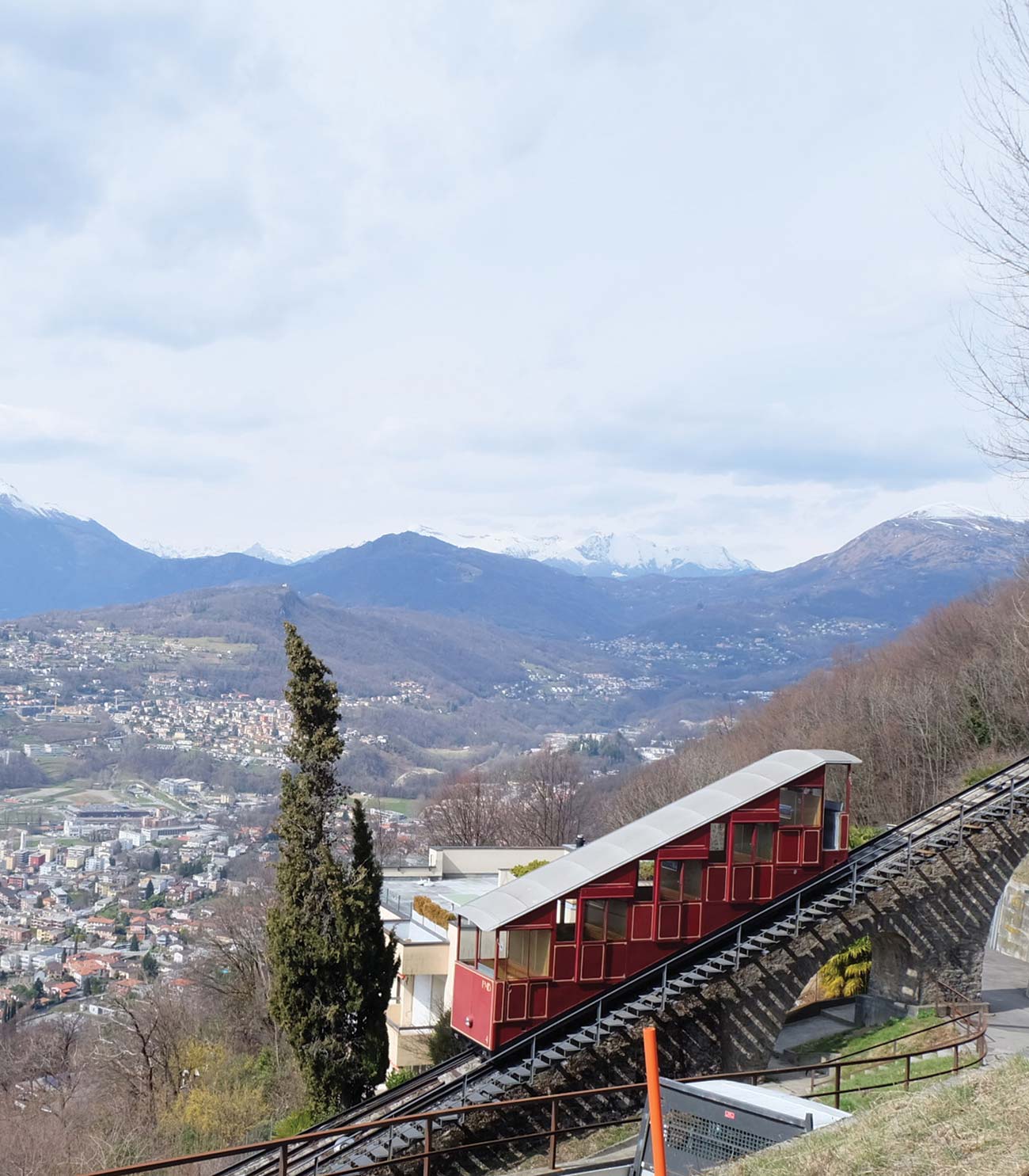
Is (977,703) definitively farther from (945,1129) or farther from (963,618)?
(945,1129)

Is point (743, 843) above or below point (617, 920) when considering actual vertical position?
above

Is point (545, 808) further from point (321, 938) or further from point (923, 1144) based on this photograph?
point (923, 1144)

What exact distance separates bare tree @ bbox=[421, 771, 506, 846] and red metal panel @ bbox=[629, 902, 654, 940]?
130ft

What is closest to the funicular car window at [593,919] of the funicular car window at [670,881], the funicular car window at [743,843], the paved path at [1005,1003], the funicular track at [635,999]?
the funicular track at [635,999]

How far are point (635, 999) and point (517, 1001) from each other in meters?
2.14

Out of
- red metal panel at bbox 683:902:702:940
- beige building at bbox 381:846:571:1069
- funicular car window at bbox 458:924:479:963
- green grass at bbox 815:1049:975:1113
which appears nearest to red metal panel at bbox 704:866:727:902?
red metal panel at bbox 683:902:702:940

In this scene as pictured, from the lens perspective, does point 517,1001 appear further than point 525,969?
No

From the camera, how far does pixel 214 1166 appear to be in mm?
19125

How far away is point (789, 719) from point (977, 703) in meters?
17.6

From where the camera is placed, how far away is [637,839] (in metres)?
18.2

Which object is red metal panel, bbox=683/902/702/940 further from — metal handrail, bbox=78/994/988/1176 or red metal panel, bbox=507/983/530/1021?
red metal panel, bbox=507/983/530/1021

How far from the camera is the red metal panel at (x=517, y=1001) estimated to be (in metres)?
16.9

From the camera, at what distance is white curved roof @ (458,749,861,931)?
1723 cm

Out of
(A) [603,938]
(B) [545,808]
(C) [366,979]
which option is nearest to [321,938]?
(C) [366,979]
